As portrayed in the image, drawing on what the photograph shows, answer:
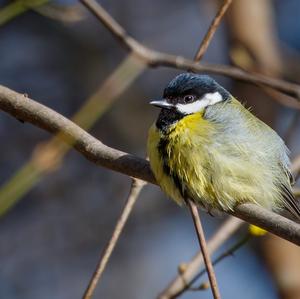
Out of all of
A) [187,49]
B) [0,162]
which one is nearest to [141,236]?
[0,162]

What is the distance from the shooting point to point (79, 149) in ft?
7.77

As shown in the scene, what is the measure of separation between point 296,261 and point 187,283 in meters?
1.82

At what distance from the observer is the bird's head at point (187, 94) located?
2.76m

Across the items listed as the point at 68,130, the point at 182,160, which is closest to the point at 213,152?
the point at 182,160

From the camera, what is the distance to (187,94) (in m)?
Result: 2.76

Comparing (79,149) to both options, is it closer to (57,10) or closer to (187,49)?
(57,10)

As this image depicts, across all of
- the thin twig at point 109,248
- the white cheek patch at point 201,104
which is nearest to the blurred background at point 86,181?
the white cheek patch at point 201,104

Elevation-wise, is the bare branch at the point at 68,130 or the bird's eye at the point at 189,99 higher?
the bird's eye at the point at 189,99

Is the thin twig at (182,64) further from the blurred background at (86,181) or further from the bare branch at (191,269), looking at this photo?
the blurred background at (86,181)

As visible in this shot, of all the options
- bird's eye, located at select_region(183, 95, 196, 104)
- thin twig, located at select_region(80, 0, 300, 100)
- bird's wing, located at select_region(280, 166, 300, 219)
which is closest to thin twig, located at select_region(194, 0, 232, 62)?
thin twig, located at select_region(80, 0, 300, 100)

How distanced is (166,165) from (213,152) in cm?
19

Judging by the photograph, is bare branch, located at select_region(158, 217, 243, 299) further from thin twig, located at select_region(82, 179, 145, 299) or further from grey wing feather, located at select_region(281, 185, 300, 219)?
thin twig, located at select_region(82, 179, 145, 299)

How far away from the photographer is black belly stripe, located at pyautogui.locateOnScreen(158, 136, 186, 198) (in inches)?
99.5

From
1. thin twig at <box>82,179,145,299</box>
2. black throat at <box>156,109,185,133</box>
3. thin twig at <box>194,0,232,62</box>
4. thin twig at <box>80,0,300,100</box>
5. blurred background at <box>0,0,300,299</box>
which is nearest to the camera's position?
thin twig at <box>82,179,145,299</box>
